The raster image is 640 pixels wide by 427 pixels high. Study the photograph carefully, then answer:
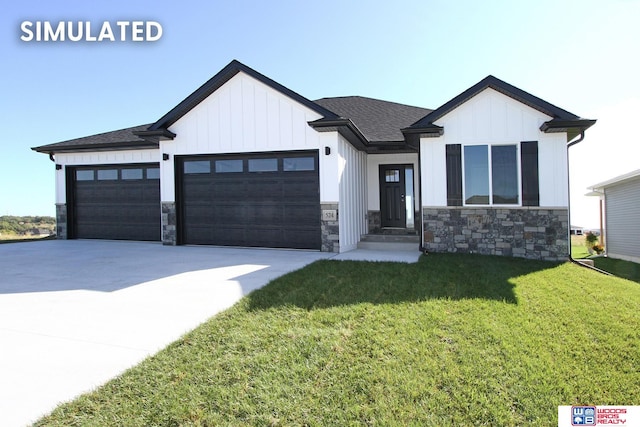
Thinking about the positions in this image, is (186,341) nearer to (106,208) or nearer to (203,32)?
(203,32)

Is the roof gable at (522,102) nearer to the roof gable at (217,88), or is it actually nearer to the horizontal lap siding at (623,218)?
the roof gable at (217,88)

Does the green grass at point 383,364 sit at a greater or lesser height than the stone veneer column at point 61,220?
lesser

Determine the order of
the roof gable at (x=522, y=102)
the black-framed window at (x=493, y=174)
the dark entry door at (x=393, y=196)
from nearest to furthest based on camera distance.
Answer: the roof gable at (x=522, y=102) < the black-framed window at (x=493, y=174) < the dark entry door at (x=393, y=196)

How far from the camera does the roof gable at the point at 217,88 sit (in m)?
8.80

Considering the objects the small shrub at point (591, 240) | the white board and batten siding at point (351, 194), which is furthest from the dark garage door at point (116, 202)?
the small shrub at point (591, 240)

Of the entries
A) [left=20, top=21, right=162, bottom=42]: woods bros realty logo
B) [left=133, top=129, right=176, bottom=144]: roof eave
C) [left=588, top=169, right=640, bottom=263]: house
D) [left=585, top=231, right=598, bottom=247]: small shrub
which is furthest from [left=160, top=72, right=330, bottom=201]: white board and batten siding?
[left=585, top=231, right=598, bottom=247]: small shrub

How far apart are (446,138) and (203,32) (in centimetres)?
746

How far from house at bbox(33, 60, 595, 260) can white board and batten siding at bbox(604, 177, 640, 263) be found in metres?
8.73

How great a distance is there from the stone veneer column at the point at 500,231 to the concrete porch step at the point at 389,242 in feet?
2.08

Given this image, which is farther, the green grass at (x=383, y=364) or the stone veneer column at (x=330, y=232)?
the stone veneer column at (x=330, y=232)

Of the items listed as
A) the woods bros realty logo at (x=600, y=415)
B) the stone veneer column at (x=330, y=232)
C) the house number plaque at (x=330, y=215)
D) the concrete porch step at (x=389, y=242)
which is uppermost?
the house number plaque at (x=330, y=215)

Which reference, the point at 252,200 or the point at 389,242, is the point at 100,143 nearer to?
the point at 252,200

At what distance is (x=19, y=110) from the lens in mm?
11828

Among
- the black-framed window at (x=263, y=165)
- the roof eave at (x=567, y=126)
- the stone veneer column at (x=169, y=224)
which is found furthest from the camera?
the stone veneer column at (x=169, y=224)
